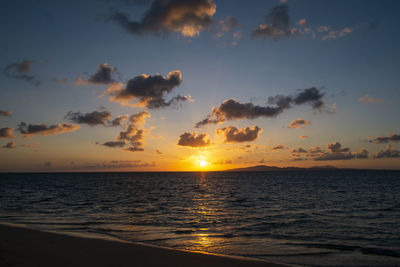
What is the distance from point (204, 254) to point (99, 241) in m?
6.12

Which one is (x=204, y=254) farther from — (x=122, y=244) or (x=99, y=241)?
(x=99, y=241)

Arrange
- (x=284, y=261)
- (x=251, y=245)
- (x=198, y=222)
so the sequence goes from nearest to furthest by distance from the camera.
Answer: (x=284, y=261), (x=251, y=245), (x=198, y=222)

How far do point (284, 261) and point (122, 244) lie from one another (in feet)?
26.3

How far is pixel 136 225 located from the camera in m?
21.3

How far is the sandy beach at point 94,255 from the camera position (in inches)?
418

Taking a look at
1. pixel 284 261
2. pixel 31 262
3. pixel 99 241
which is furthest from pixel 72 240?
pixel 284 261

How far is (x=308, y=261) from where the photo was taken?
40.7 feet

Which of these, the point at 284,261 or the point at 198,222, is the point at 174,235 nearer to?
the point at 198,222

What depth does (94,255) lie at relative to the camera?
11.7m

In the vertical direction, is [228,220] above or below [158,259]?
below

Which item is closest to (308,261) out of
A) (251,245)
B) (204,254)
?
(251,245)

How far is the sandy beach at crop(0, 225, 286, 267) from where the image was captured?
1063 cm

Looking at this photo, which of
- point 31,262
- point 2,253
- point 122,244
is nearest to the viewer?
point 31,262

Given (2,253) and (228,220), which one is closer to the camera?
(2,253)
